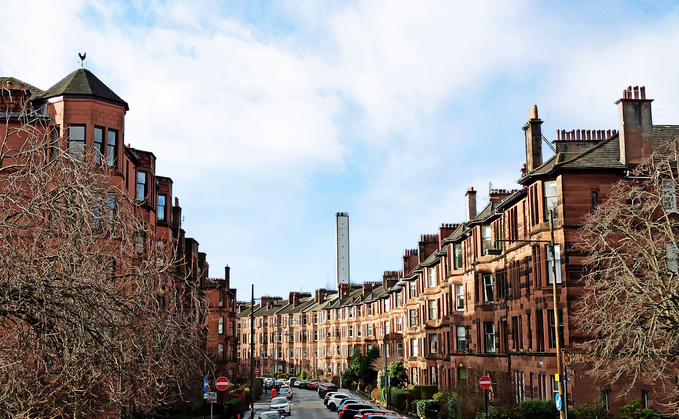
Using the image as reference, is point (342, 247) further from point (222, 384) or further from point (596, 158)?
point (596, 158)

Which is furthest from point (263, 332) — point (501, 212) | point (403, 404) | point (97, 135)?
point (97, 135)

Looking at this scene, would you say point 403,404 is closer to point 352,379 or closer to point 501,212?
point 501,212

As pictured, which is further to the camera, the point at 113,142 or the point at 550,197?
the point at 550,197

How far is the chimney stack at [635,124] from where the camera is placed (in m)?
34.4

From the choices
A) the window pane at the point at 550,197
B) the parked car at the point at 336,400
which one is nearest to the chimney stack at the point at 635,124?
the window pane at the point at 550,197

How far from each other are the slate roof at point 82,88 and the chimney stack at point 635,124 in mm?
23701

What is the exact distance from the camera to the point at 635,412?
29250 millimetres

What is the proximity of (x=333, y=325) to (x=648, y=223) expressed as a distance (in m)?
93.1

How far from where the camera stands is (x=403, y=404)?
55.3 meters

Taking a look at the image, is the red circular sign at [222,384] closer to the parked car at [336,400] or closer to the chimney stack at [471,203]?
the chimney stack at [471,203]

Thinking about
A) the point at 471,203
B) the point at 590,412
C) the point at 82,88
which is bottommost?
the point at 590,412

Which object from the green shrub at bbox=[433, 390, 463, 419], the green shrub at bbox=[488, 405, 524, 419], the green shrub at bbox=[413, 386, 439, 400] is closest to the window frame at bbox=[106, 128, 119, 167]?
the green shrub at bbox=[488, 405, 524, 419]

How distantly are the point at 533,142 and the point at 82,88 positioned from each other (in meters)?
23.8

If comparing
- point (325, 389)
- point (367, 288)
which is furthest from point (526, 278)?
point (367, 288)
